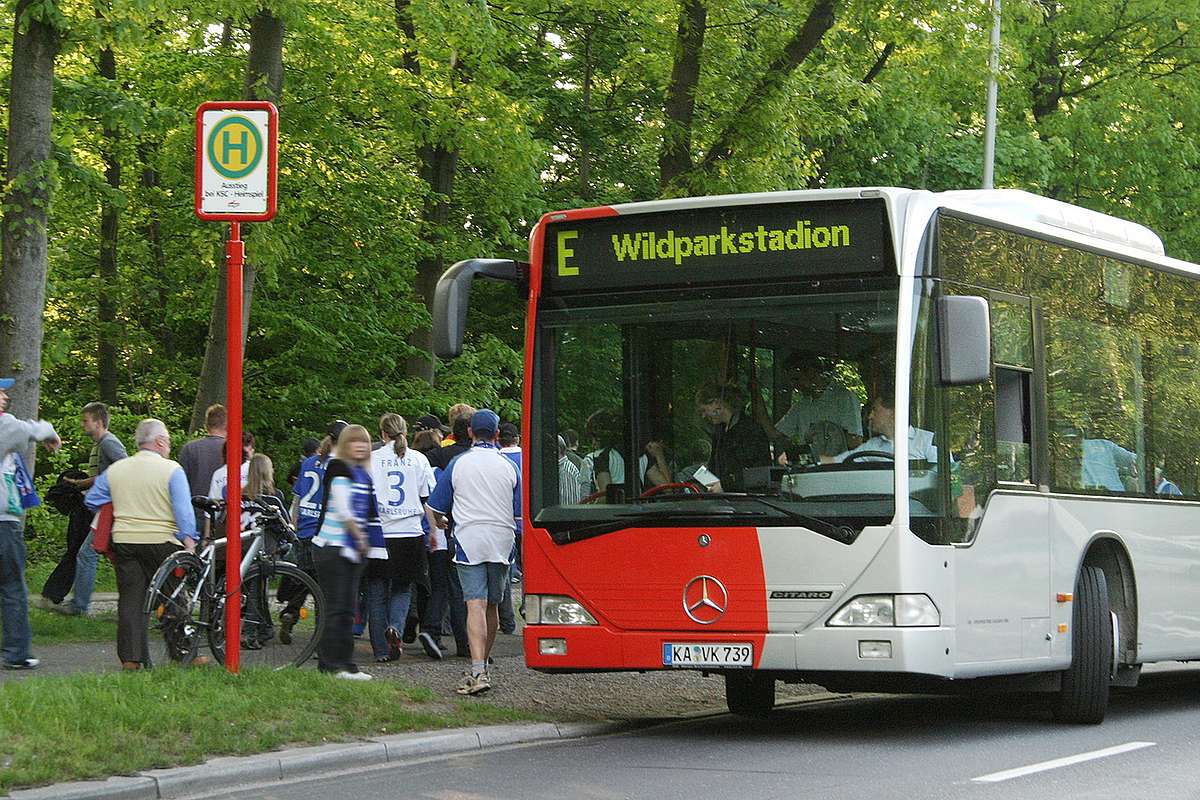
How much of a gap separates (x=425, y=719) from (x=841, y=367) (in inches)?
124

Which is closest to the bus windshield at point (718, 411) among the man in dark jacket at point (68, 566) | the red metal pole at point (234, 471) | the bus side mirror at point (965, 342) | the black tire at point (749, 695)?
the bus side mirror at point (965, 342)

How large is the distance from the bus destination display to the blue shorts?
227cm

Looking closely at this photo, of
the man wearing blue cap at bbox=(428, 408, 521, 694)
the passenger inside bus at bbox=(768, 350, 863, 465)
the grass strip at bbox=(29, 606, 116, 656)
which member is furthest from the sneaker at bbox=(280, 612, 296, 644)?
the passenger inside bus at bbox=(768, 350, 863, 465)

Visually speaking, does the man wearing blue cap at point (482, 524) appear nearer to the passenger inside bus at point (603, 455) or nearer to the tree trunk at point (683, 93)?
the passenger inside bus at point (603, 455)

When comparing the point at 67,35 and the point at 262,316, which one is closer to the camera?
the point at 67,35

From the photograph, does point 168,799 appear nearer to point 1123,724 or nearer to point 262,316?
point 1123,724

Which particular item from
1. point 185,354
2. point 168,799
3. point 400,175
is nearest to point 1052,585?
point 168,799

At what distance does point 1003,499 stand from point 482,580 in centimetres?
360

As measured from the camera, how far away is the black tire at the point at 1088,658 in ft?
39.4

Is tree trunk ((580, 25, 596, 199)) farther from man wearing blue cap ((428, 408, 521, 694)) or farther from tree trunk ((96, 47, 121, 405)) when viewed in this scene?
man wearing blue cap ((428, 408, 521, 694))

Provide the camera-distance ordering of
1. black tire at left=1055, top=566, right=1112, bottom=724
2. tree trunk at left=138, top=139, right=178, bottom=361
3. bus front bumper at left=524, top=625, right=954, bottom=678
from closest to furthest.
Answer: bus front bumper at left=524, top=625, right=954, bottom=678 → black tire at left=1055, top=566, right=1112, bottom=724 → tree trunk at left=138, top=139, right=178, bottom=361

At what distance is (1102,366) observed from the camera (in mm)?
12695

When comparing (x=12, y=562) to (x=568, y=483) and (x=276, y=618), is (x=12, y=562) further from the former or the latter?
(x=568, y=483)

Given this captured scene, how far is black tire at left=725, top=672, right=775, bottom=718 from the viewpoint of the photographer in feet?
40.8
